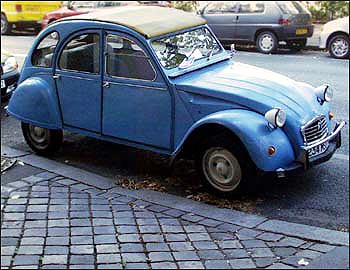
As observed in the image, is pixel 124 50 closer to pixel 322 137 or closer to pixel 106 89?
pixel 106 89

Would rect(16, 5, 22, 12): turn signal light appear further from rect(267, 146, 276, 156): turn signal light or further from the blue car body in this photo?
rect(267, 146, 276, 156): turn signal light

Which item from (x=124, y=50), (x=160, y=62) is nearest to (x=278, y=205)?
(x=160, y=62)

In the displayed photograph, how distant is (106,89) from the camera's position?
21.3 ft

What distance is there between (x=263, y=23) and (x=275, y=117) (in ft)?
36.7

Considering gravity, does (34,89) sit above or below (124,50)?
below

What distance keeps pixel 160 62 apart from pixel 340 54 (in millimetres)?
9663

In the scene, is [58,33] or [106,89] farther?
[58,33]

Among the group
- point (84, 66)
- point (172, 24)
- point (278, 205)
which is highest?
point (172, 24)

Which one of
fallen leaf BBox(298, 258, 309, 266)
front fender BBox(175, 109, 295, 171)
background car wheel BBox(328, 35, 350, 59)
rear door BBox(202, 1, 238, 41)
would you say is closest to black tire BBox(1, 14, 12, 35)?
rear door BBox(202, 1, 238, 41)

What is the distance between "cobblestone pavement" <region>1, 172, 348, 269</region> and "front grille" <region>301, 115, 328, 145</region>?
3.94 feet

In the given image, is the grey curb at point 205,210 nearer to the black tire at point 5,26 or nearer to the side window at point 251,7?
the side window at point 251,7

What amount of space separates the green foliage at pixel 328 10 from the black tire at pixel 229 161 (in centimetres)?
1530

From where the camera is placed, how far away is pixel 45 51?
23.6 feet

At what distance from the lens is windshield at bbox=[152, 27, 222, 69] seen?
6316 millimetres
